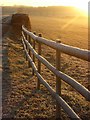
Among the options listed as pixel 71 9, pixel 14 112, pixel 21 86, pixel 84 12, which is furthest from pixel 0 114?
pixel 71 9

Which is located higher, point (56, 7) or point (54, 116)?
point (56, 7)

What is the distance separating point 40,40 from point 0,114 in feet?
7.48

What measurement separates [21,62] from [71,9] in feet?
486

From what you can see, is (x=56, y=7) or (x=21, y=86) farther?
(x=56, y=7)

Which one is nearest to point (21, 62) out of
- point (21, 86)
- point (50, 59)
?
point (50, 59)

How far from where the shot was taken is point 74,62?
13828mm

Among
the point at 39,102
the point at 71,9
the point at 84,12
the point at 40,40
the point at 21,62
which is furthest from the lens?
the point at 71,9

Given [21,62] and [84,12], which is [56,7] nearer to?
[84,12]

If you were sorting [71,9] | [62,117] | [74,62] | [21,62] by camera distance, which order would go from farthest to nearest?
[71,9]
[74,62]
[21,62]
[62,117]

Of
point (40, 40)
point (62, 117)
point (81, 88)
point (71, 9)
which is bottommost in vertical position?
point (62, 117)

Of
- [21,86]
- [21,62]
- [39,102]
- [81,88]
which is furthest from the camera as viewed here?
[21,62]

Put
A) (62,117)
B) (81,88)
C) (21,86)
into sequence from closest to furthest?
1. (81,88)
2. (62,117)
3. (21,86)

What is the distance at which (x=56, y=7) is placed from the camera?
164250 mm

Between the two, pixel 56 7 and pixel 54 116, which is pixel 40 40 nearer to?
pixel 54 116
